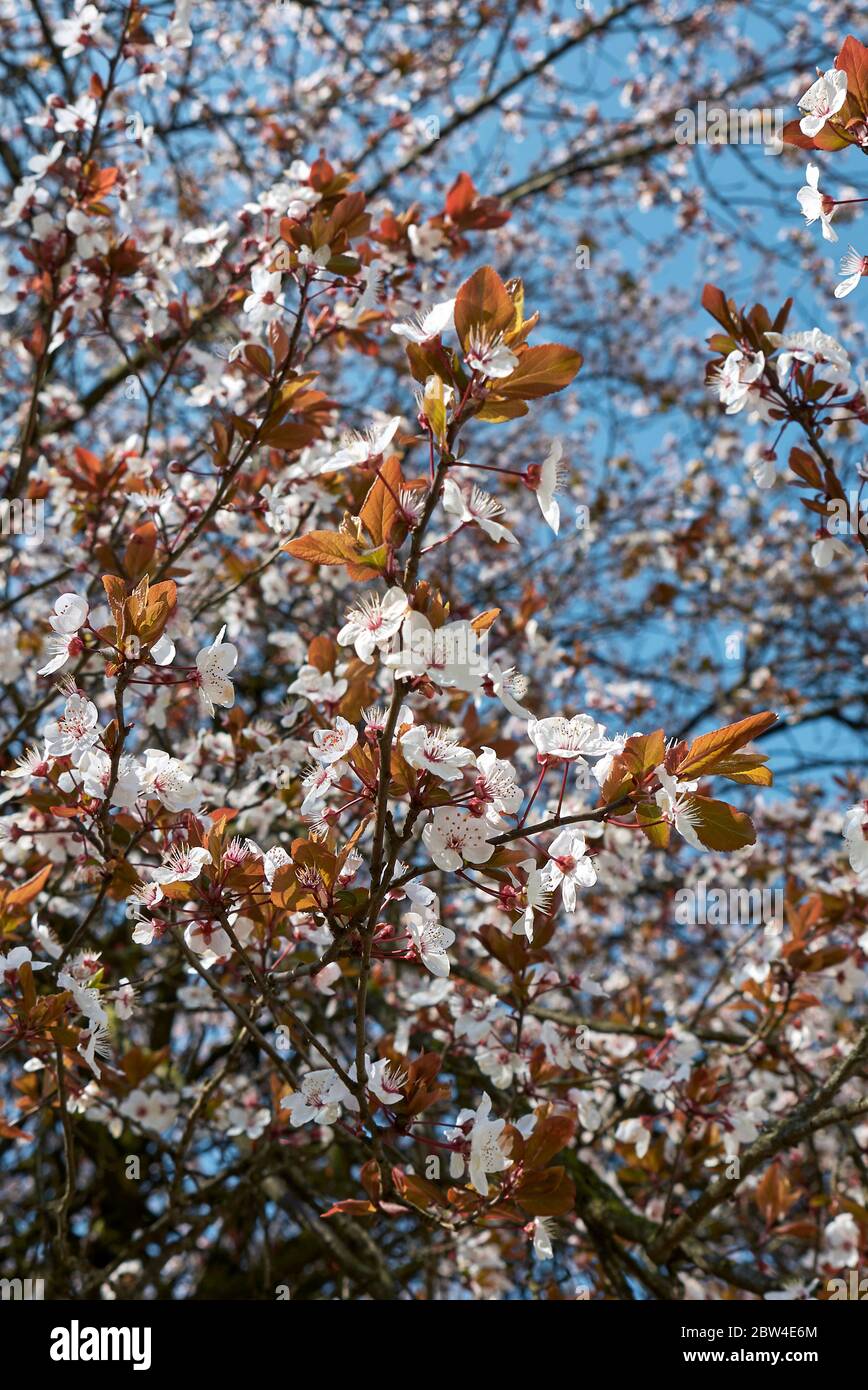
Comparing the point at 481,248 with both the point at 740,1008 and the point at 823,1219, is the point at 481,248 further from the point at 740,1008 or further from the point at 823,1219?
the point at 823,1219

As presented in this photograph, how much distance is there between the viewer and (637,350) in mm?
6852

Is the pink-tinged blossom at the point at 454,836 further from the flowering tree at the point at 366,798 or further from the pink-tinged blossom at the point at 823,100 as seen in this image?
the pink-tinged blossom at the point at 823,100

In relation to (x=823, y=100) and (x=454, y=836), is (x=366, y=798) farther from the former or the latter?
(x=823, y=100)

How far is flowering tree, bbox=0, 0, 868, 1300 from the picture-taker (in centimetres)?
115

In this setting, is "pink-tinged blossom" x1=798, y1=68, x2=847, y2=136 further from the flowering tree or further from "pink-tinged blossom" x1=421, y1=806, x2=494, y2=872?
"pink-tinged blossom" x1=421, y1=806, x2=494, y2=872

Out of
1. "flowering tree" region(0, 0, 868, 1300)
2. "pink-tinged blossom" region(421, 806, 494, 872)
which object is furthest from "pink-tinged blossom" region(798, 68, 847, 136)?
"pink-tinged blossom" region(421, 806, 494, 872)

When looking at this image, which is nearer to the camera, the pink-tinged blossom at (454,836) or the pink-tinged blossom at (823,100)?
the pink-tinged blossom at (454,836)

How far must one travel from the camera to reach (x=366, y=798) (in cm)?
118

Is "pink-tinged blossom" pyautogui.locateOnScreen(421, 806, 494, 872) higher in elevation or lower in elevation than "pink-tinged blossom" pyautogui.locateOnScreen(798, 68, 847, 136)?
lower

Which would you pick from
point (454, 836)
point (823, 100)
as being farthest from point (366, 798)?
point (823, 100)

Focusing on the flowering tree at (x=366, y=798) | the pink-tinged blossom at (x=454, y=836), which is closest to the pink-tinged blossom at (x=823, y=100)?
the flowering tree at (x=366, y=798)

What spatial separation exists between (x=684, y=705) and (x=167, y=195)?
3566mm

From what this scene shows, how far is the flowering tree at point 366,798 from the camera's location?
1.15 meters

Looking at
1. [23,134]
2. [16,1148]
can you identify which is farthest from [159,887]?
[23,134]
